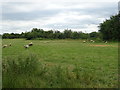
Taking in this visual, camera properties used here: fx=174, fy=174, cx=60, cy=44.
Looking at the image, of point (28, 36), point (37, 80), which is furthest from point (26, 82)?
point (28, 36)

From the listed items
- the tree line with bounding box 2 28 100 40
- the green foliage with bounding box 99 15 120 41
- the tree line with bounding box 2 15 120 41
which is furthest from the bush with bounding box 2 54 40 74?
the tree line with bounding box 2 28 100 40

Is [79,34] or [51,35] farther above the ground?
[79,34]

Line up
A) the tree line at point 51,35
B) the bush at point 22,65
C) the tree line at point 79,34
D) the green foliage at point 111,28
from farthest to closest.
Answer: the tree line at point 51,35
the tree line at point 79,34
the green foliage at point 111,28
the bush at point 22,65

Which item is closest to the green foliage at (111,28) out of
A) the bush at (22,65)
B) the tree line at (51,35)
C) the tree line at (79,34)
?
the tree line at (79,34)

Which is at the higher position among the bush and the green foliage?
the green foliage

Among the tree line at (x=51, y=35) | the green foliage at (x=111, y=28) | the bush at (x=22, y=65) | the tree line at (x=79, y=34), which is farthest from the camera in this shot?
the tree line at (x=51, y=35)

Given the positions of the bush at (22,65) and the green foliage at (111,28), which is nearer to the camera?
the bush at (22,65)

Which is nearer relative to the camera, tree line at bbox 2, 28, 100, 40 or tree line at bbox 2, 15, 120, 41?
tree line at bbox 2, 15, 120, 41

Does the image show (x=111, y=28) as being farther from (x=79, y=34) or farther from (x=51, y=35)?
(x=51, y=35)

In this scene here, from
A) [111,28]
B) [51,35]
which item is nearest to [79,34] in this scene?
[51,35]

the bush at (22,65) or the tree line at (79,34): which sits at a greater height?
the tree line at (79,34)

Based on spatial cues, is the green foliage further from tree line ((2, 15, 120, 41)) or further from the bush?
the bush

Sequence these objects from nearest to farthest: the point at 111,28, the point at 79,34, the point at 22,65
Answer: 1. the point at 22,65
2. the point at 111,28
3. the point at 79,34

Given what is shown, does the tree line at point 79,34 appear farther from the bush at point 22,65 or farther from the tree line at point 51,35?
the bush at point 22,65
